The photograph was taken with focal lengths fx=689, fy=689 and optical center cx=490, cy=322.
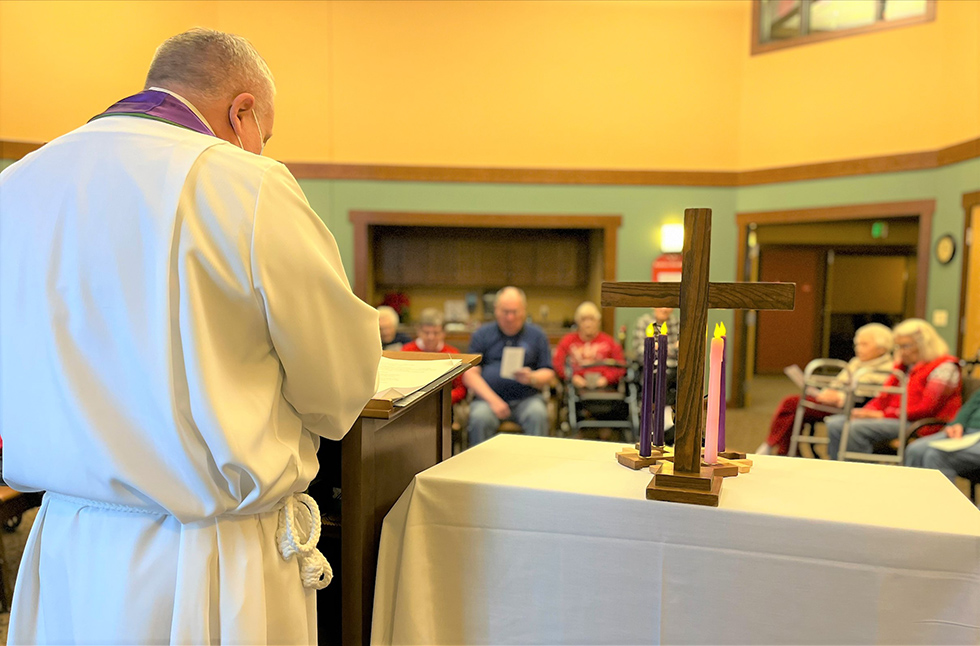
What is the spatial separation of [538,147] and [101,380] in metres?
7.34

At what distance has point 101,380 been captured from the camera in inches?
41.3

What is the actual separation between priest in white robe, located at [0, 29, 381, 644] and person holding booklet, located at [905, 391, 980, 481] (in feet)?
10.3

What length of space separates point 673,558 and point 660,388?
1.30 ft

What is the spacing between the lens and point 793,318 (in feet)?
39.4

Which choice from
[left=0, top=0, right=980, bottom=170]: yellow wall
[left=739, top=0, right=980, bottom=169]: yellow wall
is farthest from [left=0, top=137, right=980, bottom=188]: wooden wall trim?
[left=739, top=0, right=980, bottom=169]: yellow wall

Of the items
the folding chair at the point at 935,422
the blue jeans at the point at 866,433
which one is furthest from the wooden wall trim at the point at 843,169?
the blue jeans at the point at 866,433

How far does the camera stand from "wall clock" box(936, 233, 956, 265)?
6276mm

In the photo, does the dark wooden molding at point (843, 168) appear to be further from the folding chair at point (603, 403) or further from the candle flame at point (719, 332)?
the candle flame at point (719, 332)

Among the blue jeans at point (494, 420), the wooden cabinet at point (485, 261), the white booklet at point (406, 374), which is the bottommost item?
the blue jeans at point (494, 420)

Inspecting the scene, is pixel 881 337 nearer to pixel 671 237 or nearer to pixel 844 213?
pixel 844 213

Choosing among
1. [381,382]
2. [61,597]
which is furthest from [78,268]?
[381,382]

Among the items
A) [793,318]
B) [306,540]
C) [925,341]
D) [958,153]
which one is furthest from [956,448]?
[793,318]

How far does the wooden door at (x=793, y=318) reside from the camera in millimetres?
11844

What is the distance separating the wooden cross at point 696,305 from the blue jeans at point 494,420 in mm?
3024
